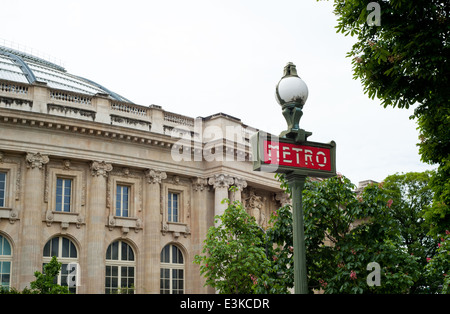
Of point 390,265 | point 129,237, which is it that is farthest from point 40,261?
point 390,265

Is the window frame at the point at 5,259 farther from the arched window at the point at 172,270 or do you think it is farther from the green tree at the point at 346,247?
the green tree at the point at 346,247

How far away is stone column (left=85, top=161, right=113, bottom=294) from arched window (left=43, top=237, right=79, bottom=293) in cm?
78

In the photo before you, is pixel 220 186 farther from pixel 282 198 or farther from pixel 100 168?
pixel 100 168

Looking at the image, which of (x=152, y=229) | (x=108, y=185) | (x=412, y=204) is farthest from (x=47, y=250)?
(x=412, y=204)

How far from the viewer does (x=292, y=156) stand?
28.4 feet

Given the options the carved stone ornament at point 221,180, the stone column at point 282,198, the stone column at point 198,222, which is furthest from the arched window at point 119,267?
the stone column at point 282,198

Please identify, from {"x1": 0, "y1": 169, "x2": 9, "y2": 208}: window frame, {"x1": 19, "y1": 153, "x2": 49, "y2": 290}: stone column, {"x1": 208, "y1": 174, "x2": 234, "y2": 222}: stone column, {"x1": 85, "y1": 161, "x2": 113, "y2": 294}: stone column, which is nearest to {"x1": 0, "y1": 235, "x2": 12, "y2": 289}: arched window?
{"x1": 19, "y1": 153, "x2": 49, "y2": 290}: stone column

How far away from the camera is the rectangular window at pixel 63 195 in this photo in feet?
110

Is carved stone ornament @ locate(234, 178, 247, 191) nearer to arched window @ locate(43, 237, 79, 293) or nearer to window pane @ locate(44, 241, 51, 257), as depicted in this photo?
arched window @ locate(43, 237, 79, 293)

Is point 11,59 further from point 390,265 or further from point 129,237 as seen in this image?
point 390,265

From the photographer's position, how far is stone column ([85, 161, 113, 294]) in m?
33.0

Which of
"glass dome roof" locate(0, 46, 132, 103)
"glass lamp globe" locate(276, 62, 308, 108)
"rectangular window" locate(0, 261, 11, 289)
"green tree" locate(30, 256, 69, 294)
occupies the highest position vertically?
"glass dome roof" locate(0, 46, 132, 103)

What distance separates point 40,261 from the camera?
104 ft
